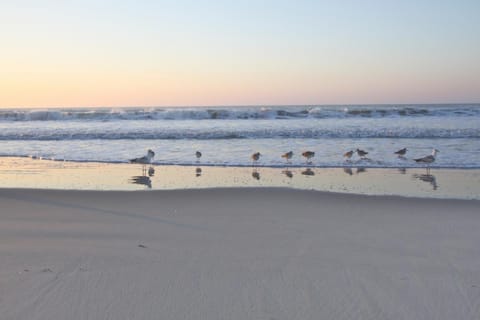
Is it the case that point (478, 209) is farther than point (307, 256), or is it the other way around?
point (478, 209)

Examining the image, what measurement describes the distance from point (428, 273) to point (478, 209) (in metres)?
3.76

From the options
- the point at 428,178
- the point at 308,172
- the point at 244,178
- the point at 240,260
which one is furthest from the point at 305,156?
the point at 240,260

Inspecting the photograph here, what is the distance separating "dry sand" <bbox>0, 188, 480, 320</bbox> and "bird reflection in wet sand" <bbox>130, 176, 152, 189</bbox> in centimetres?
294

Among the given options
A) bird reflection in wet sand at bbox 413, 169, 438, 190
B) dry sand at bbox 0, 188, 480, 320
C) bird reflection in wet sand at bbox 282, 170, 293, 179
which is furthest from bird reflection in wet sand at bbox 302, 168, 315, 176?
dry sand at bbox 0, 188, 480, 320

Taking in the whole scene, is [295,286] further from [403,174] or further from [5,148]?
[5,148]

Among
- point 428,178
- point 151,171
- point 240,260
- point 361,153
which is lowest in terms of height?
point 151,171

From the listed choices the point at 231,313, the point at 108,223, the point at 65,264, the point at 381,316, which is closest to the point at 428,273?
the point at 381,316

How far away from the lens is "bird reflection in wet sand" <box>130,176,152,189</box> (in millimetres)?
11177

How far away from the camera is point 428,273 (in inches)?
184

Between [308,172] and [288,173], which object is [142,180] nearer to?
[288,173]

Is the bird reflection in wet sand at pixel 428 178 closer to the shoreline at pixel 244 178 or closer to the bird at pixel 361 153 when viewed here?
the shoreline at pixel 244 178

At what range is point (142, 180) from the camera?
465 inches

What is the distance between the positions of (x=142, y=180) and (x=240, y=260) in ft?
23.6

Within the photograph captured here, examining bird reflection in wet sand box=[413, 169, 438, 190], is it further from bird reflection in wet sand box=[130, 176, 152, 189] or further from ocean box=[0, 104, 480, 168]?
bird reflection in wet sand box=[130, 176, 152, 189]
